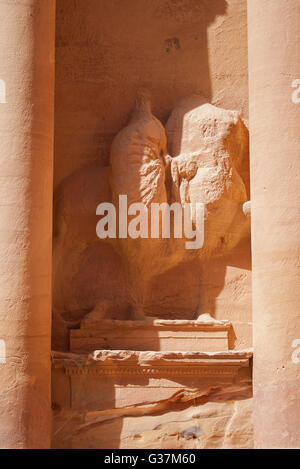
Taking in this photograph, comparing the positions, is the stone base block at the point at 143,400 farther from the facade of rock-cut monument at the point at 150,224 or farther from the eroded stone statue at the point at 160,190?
the eroded stone statue at the point at 160,190

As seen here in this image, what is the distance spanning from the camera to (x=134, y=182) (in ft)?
27.9

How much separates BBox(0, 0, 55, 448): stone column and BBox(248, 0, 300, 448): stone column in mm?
1912

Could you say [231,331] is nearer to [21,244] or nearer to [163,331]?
[163,331]

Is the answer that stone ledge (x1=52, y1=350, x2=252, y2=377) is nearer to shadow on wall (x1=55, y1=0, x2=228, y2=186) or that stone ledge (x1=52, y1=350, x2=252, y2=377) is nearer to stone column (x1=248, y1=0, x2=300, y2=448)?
stone column (x1=248, y1=0, x2=300, y2=448)

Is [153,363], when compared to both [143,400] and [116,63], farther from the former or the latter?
[116,63]

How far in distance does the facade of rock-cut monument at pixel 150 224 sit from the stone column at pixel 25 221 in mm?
15

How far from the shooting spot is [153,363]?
26.6 feet

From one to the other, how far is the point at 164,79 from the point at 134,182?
1.37m

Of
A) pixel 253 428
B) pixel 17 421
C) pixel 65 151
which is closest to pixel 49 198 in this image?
pixel 65 151

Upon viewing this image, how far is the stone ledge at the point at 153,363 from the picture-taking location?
810 centimetres

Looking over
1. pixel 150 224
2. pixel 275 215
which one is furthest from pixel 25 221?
pixel 275 215

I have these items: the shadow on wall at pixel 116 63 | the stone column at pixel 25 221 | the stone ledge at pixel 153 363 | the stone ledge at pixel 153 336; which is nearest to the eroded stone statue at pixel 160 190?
the stone ledge at pixel 153 336

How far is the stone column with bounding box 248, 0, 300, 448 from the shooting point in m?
7.61

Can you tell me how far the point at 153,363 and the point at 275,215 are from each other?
1.78 meters
